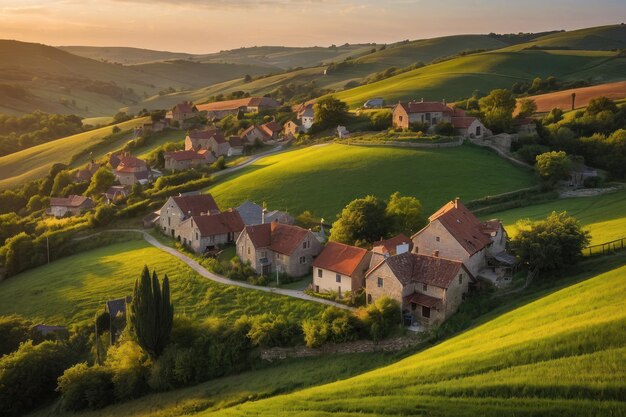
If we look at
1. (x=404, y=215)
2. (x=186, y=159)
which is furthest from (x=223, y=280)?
(x=186, y=159)

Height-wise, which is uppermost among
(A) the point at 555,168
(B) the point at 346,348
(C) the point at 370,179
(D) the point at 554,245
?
(D) the point at 554,245

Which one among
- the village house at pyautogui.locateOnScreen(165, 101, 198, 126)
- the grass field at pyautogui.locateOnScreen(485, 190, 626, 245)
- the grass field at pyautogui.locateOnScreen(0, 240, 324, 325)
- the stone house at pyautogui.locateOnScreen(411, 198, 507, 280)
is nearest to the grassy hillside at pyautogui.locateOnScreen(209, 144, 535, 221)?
the grass field at pyautogui.locateOnScreen(485, 190, 626, 245)

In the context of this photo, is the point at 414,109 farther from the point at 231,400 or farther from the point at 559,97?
the point at 231,400

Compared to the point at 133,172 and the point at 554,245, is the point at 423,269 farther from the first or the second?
the point at 133,172

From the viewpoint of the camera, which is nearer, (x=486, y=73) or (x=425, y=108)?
(x=425, y=108)

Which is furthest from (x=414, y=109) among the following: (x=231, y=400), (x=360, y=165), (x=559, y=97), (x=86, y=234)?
(x=231, y=400)

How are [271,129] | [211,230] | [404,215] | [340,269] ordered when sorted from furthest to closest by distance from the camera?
[271,129], [211,230], [404,215], [340,269]
